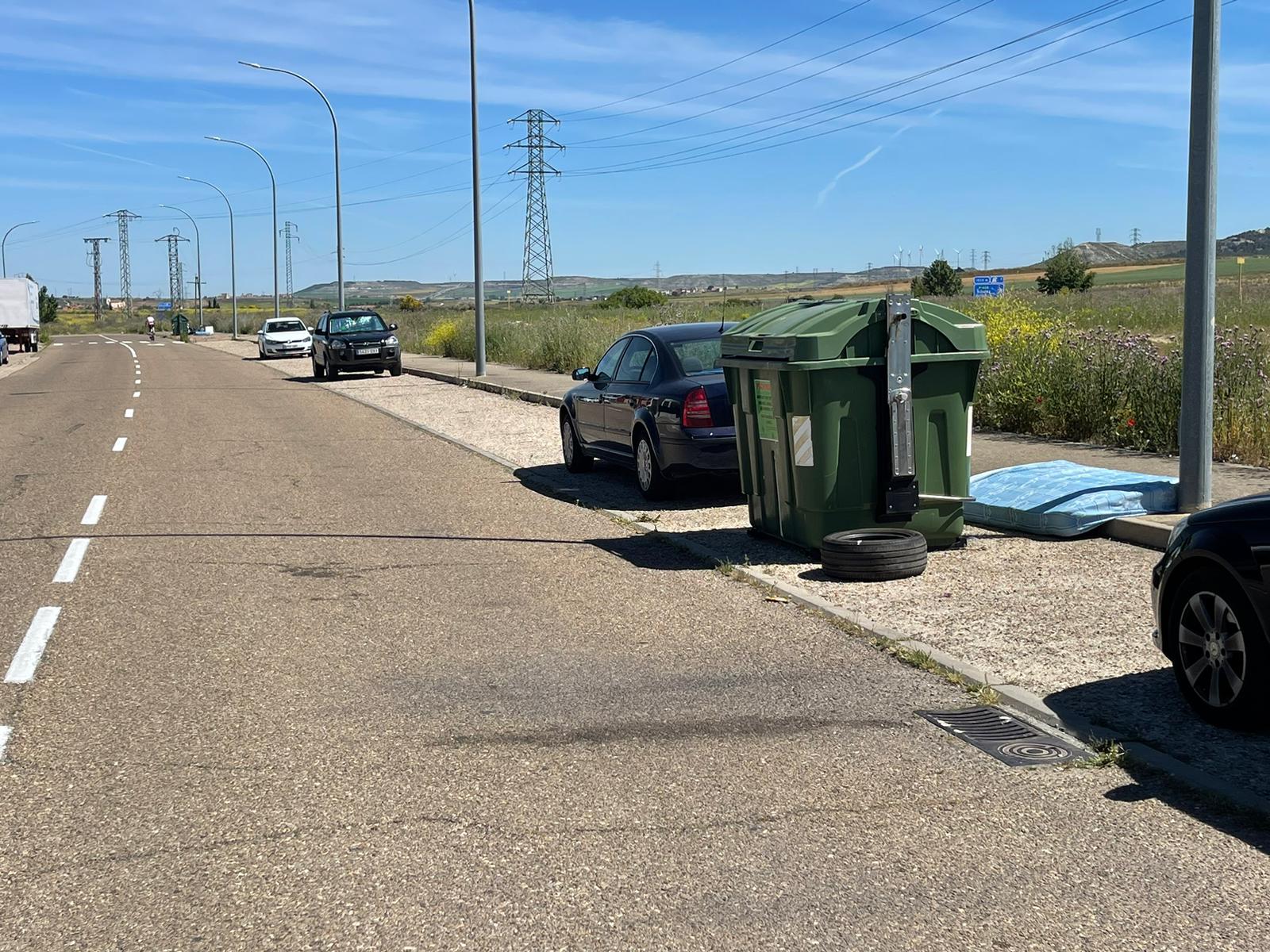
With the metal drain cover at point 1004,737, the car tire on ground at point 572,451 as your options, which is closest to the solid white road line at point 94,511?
the car tire on ground at point 572,451

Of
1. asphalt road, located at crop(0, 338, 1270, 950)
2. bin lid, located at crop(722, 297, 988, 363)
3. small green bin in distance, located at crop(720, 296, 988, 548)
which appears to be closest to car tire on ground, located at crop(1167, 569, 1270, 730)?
asphalt road, located at crop(0, 338, 1270, 950)

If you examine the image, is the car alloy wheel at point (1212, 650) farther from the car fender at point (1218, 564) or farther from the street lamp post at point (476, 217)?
the street lamp post at point (476, 217)

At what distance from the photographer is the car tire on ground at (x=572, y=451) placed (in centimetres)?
1460

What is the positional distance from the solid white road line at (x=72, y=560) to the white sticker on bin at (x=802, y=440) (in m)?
4.71

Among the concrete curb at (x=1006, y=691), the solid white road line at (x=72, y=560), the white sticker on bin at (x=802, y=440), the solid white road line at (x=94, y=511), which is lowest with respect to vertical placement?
the concrete curb at (x=1006, y=691)

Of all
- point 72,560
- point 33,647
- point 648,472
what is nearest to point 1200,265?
point 648,472

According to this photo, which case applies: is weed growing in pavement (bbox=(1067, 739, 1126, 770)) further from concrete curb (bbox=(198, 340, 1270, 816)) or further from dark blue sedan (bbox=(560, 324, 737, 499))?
dark blue sedan (bbox=(560, 324, 737, 499))

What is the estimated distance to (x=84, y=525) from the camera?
1114 cm

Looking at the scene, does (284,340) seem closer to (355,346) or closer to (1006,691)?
(355,346)

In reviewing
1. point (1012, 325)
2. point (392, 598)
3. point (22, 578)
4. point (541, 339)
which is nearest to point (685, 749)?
point (392, 598)

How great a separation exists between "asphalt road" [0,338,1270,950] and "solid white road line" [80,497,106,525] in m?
2.10

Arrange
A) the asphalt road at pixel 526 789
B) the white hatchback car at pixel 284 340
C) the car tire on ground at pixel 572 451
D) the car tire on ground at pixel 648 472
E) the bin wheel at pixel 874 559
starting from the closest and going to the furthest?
the asphalt road at pixel 526 789 < the bin wheel at pixel 874 559 < the car tire on ground at pixel 648 472 < the car tire on ground at pixel 572 451 < the white hatchback car at pixel 284 340

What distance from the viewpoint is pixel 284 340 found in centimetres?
5000

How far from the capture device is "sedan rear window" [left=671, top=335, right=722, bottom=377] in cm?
1189
